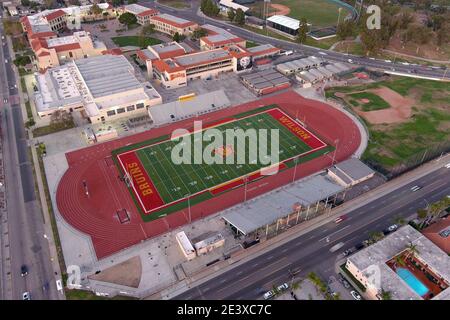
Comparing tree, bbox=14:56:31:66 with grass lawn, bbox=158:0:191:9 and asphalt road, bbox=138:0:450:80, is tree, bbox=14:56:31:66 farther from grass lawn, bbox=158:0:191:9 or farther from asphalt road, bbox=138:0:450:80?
grass lawn, bbox=158:0:191:9

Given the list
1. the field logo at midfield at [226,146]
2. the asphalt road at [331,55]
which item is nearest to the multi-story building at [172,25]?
the asphalt road at [331,55]

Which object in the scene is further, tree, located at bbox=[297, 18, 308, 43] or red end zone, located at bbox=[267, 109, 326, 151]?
tree, located at bbox=[297, 18, 308, 43]

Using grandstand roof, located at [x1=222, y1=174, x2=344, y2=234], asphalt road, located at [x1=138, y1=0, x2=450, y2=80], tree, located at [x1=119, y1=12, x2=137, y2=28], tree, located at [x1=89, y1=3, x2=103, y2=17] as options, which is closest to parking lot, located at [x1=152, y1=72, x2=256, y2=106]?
asphalt road, located at [x1=138, y1=0, x2=450, y2=80]

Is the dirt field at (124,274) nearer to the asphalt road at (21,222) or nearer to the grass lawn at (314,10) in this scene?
the asphalt road at (21,222)

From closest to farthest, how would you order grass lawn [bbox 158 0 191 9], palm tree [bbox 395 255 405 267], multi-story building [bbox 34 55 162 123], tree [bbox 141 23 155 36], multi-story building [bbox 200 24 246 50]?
palm tree [bbox 395 255 405 267] → multi-story building [bbox 34 55 162 123] → multi-story building [bbox 200 24 246 50] → tree [bbox 141 23 155 36] → grass lawn [bbox 158 0 191 9]

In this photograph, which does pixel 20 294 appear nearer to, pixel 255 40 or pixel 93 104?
pixel 93 104

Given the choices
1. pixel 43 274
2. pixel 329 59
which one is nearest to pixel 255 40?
pixel 329 59
